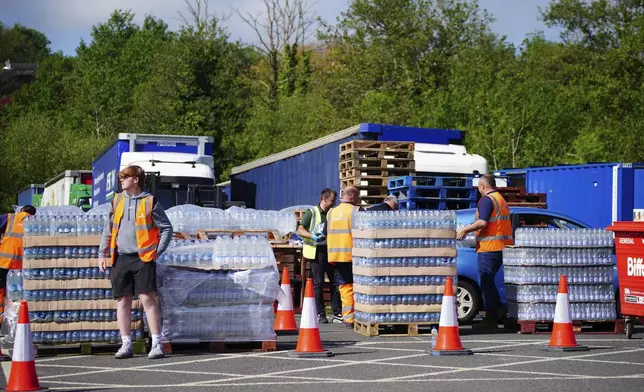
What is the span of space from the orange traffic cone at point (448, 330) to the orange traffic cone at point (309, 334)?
3.67 ft

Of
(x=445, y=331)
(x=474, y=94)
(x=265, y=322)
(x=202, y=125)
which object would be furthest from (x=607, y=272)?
(x=202, y=125)

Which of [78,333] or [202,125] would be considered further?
[202,125]

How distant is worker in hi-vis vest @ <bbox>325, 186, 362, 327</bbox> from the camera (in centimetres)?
1495

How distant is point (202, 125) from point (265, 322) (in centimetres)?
4630

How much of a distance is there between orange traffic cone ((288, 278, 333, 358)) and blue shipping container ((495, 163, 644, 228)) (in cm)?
1366

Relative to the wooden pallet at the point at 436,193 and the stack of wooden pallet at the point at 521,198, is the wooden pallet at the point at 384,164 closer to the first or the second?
the wooden pallet at the point at 436,193

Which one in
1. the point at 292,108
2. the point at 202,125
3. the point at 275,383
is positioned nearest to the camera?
the point at 275,383

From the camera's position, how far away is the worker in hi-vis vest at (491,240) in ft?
46.2

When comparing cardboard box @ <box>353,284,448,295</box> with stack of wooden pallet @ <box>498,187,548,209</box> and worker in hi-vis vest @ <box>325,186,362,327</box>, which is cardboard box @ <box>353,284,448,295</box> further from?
stack of wooden pallet @ <box>498,187,548,209</box>

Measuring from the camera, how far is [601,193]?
24.3m

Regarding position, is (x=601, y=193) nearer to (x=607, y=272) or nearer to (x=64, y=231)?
(x=607, y=272)

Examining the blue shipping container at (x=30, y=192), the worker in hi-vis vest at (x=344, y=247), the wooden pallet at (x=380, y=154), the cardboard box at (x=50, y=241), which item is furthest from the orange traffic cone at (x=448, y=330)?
the blue shipping container at (x=30, y=192)

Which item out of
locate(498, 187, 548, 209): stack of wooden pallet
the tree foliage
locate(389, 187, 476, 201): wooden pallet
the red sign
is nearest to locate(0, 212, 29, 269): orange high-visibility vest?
the red sign

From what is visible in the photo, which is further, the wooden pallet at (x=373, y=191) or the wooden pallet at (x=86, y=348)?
the wooden pallet at (x=373, y=191)
